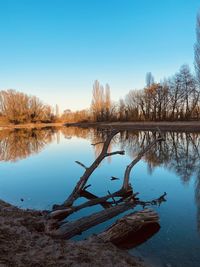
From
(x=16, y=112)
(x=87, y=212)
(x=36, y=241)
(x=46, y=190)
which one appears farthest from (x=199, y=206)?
(x=16, y=112)

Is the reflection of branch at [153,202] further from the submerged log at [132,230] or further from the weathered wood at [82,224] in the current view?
the submerged log at [132,230]

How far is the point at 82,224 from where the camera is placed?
4121 millimetres

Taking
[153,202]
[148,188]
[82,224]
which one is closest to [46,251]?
[82,224]

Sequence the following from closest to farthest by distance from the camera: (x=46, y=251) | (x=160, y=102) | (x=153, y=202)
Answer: (x=46, y=251) → (x=153, y=202) → (x=160, y=102)

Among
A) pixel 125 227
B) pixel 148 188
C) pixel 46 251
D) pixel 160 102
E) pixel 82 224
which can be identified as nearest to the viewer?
pixel 46 251

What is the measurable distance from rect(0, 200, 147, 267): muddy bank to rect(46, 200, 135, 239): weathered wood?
273 mm

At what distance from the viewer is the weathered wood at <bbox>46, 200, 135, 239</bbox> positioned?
12.6ft

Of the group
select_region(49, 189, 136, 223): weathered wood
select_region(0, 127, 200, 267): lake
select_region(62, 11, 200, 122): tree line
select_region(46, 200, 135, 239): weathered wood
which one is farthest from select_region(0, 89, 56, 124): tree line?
select_region(46, 200, 135, 239): weathered wood

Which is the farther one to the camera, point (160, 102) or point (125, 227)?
point (160, 102)

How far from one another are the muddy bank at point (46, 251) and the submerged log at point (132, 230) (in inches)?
9.2

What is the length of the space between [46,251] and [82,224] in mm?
1127

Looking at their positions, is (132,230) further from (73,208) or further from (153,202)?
(153,202)

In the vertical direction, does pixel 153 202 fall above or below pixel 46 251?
below

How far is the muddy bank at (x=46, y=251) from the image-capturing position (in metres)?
2.80
